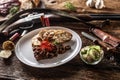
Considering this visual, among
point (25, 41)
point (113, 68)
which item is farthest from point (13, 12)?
point (113, 68)

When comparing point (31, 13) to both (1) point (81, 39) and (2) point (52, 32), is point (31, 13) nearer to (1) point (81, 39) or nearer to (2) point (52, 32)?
(2) point (52, 32)

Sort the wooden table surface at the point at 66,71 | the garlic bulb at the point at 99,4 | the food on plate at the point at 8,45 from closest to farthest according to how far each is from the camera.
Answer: the wooden table surface at the point at 66,71
the food on plate at the point at 8,45
the garlic bulb at the point at 99,4

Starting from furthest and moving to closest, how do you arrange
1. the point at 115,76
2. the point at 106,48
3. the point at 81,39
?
1. the point at 81,39
2. the point at 106,48
3. the point at 115,76

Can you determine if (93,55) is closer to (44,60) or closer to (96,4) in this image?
(44,60)

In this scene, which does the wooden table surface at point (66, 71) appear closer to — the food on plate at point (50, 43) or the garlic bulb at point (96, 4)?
the food on plate at point (50, 43)

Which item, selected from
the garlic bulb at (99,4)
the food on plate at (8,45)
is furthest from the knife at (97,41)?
the food on plate at (8,45)

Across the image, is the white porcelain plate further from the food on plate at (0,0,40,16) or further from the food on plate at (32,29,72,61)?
the food on plate at (0,0,40,16)
